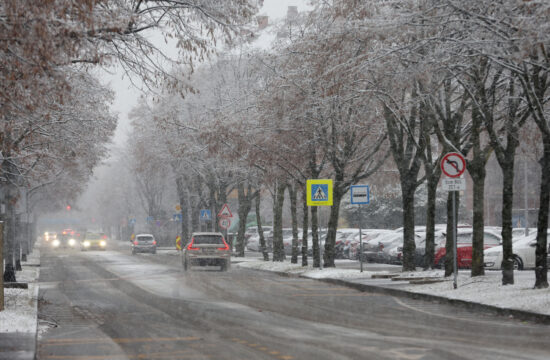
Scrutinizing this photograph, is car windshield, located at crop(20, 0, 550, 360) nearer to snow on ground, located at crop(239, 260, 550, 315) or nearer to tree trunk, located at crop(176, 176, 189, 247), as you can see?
snow on ground, located at crop(239, 260, 550, 315)

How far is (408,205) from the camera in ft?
85.9

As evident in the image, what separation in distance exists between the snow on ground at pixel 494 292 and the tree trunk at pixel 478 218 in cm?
45

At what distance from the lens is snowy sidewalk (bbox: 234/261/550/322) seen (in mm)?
15293

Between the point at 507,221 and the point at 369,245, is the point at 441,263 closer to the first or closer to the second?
the point at 369,245

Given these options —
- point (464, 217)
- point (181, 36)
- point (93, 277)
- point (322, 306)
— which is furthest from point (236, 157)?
point (464, 217)

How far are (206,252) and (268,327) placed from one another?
761 inches

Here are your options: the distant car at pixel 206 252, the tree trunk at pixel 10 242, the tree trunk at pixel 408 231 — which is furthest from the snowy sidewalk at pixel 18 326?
the distant car at pixel 206 252

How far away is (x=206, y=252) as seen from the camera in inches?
1282

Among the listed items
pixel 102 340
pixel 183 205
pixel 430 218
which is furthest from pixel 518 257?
pixel 183 205

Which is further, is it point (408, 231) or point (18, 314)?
point (408, 231)

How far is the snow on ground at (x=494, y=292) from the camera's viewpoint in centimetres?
1530

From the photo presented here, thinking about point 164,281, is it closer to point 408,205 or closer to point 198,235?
point 198,235

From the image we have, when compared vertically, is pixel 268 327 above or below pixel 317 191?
below

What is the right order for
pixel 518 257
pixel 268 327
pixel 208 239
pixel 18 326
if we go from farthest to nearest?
pixel 208 239, pixel 518 257, pixel 268 327, pixel 18 326
